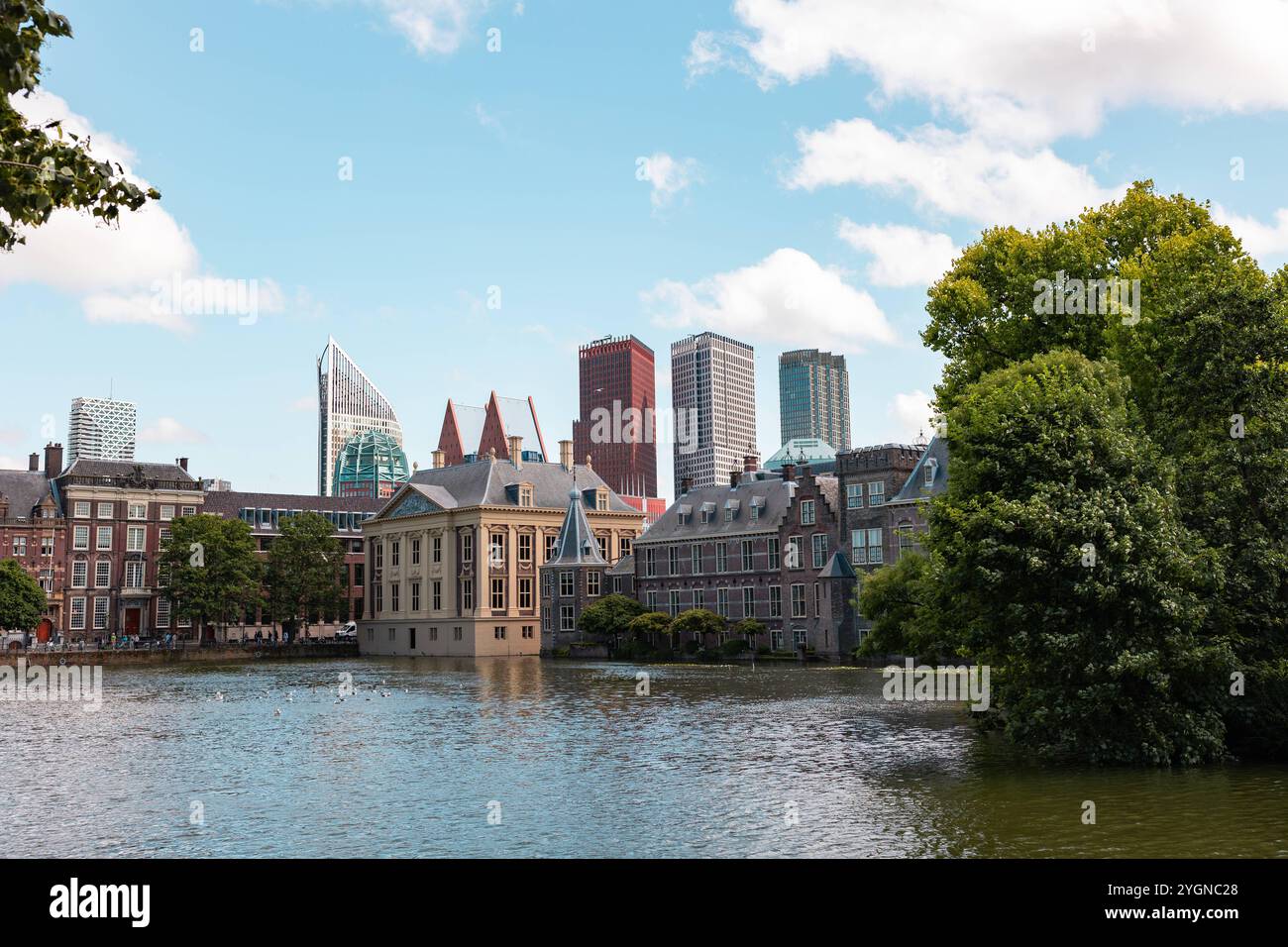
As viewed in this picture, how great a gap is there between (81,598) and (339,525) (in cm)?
3098

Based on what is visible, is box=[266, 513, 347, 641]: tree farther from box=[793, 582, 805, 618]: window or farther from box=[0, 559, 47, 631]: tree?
box=[793, 582, 805, 618]: window

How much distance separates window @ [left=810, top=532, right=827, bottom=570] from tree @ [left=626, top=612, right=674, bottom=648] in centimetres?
1241

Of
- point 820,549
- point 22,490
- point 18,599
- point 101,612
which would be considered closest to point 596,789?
point 820,549

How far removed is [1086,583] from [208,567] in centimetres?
9828

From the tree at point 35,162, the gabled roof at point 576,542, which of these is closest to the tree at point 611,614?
the gabled roof at point 576,542

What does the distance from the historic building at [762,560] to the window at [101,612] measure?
5797 cm

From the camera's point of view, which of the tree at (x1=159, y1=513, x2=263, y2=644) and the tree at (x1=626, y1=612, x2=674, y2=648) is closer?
the tree at (x1=626, y1=612, x2=674, y2=648)

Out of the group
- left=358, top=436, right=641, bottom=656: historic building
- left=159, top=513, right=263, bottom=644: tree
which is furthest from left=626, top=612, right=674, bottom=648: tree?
left=159, top=513, right=263, bottom=644: tree

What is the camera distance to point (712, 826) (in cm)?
2011

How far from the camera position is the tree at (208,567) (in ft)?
355

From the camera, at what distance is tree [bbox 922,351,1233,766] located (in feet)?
82.5

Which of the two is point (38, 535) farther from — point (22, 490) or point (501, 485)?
point (501, 485)
